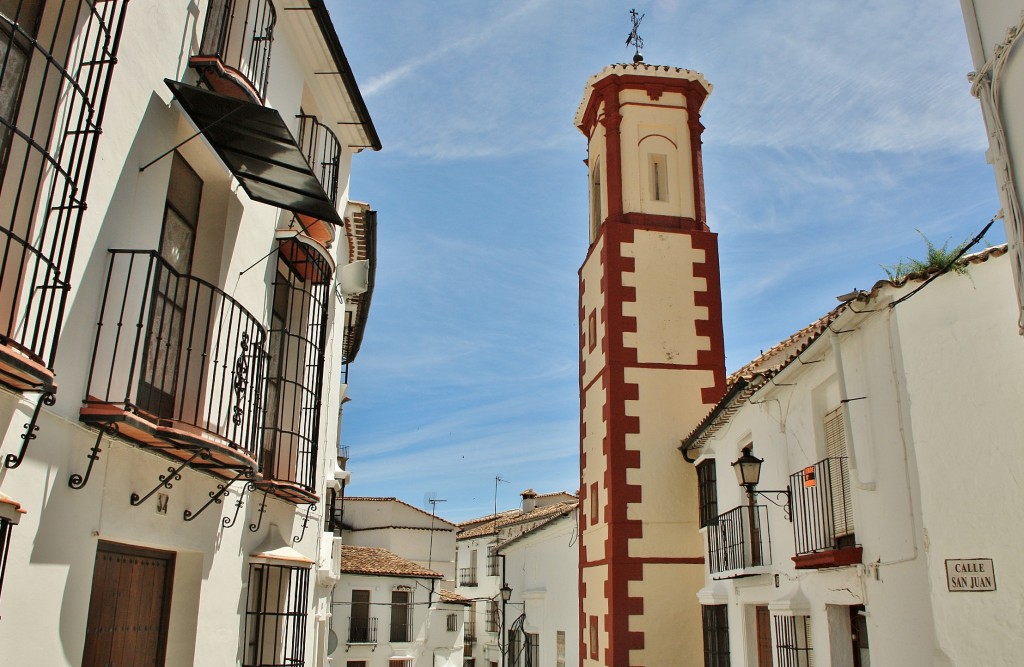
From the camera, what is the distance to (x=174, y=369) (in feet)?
20.1

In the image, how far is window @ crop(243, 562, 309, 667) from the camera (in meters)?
7.72

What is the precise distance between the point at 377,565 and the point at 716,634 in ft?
73.4

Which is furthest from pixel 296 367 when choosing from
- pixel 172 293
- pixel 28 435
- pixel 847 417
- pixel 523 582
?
pixel 523 582

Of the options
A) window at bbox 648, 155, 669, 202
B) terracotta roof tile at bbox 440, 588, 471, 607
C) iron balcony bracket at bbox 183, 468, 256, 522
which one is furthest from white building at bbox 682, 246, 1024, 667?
terracotta roof tile at bbox 440, 588, 471, 607

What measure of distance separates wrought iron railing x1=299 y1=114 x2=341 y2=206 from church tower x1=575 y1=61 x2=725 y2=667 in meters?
6.97

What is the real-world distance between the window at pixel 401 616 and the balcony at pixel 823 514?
1026 inches

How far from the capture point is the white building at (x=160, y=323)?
170 inches

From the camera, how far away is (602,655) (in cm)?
1433

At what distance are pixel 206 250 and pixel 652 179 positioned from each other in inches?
439

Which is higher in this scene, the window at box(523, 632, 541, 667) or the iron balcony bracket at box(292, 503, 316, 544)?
the iron balcony bracket at box(292, 503, 316, 544)

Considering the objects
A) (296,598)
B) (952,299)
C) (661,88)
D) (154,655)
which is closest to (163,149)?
(154,655)

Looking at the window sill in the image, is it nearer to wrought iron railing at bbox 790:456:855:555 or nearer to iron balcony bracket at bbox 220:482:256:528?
wrought iron railing at bbox 790:456:855:555

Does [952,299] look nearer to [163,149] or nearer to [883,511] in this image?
[883,511]

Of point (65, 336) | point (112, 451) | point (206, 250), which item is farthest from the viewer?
point (206, 250)
